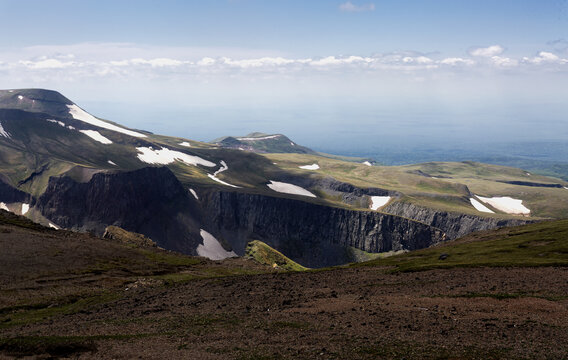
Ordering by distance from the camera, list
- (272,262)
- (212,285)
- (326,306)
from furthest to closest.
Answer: (272,262) → (212,285) → (326,306)

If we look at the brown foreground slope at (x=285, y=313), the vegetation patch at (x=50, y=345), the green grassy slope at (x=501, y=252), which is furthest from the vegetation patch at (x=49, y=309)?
the green grassy slope at (x=501, y=252)

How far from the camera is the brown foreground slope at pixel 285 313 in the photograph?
114 feet

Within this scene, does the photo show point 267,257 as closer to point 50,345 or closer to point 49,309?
point 49,309

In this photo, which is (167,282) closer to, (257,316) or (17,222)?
(257,316)

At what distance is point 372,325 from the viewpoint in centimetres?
4072

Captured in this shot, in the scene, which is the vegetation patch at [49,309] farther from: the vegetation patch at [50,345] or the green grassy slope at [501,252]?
the green grassy slope at [501,252]

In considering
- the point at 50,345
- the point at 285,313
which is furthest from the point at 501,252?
the point at 50,345

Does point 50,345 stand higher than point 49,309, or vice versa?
point 50,345

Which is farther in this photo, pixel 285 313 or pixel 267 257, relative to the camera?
pixel 267 257

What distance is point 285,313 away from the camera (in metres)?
47.4

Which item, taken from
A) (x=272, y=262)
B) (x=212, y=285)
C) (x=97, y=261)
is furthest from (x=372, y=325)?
(x=272, y=262)

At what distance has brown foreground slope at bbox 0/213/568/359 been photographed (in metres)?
34.9

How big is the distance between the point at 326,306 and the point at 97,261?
58949 mm

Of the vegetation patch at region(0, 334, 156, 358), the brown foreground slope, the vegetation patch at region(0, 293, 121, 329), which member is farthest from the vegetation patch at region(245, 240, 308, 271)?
the vegetation patch at region(0, 334, 156, 358)
